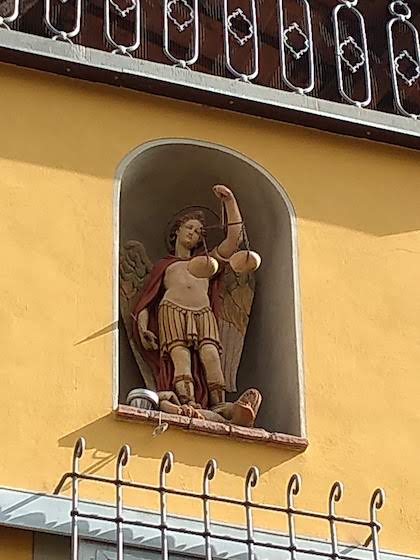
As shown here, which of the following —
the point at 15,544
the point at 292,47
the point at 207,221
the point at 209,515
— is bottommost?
the point at 15,544

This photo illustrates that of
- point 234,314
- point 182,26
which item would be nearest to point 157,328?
point 234,314

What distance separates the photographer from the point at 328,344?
Answer: 8.91 m

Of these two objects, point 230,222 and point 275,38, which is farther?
point 275,38

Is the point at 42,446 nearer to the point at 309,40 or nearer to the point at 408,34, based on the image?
the point at 309,40

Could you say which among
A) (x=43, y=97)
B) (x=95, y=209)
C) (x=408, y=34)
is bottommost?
(x=95, y=209)

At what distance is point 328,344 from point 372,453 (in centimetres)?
54

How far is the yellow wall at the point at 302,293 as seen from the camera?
827cm

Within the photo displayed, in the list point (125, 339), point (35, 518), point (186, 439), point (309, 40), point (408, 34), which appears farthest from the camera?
point (408, 34)

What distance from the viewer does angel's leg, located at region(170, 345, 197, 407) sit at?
28.7 feet

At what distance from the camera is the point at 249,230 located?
946cm

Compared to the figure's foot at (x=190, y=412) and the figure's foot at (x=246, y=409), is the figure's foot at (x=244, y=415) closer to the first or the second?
the figure's foot at (x=246, y=409)

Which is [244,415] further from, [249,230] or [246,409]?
[249,230]

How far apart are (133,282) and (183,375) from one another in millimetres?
586

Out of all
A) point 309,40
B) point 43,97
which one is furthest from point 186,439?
point 309,40
